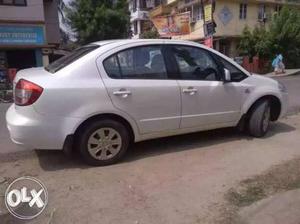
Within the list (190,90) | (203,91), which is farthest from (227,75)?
(190,90)

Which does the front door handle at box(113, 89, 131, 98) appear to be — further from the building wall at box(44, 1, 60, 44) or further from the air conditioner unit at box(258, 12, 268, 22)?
the air conditioner unit at box(258, 12, 268, 22)

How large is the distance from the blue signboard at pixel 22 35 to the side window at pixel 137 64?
662 inches

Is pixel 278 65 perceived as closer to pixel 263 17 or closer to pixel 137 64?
pixel 263 17

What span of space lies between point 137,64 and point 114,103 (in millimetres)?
644

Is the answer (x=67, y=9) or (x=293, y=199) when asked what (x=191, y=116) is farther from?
(x=67, y=9)

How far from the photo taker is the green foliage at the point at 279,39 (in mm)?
25844

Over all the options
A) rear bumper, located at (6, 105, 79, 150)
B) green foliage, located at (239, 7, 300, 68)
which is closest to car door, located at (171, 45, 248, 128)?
rear bumper, located at (6, 105, 79, 150)

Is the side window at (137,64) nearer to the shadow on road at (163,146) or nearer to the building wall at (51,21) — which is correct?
the shadow on road at (163,146)

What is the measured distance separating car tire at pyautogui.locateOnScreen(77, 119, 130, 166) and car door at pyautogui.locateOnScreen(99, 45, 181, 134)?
0.26m

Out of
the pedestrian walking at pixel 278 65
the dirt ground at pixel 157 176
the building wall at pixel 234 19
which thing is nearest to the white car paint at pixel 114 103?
the dirt ground at pixel 157 176

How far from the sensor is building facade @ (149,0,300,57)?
31141 mm

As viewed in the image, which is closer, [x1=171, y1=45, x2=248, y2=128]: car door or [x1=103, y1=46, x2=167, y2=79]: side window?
[x1=103, y1=46, x2=167, y2=79]: side window

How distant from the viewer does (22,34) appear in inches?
794

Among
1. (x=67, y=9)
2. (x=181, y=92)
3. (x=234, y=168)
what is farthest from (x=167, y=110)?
(x=67, y=9)
